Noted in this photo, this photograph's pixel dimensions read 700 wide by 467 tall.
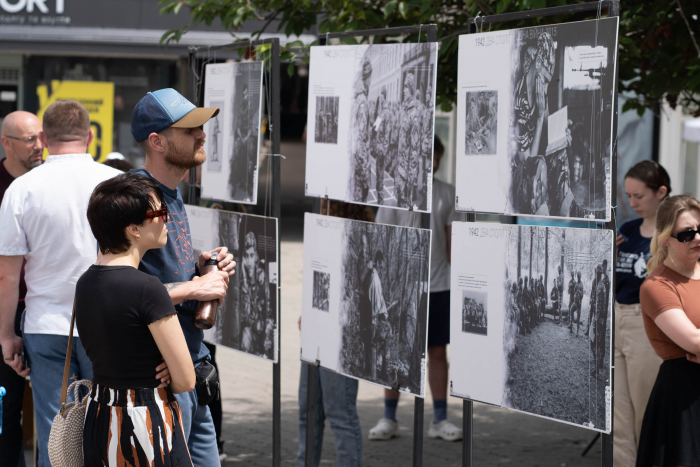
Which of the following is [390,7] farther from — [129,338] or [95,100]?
[95,100]

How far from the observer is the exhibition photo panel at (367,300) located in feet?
11.1

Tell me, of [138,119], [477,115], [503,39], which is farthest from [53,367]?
[503,39]

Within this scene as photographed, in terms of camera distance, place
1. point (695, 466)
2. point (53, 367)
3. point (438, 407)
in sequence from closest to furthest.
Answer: point (695, 466) < point (53, 367) < point (438, 407)

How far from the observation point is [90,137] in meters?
3.91

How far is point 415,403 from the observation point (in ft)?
11.6

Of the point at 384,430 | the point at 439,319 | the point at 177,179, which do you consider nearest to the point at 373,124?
the point at 177,179

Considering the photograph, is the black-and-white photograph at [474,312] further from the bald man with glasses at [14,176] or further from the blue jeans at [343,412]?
the bald man with glasses at [14,176]

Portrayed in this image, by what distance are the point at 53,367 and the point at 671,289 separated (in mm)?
2756

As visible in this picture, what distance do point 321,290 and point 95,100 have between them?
1002 centimetres

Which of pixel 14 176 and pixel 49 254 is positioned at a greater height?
pixel 14 176

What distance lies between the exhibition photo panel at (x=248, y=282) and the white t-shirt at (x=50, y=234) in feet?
2.62

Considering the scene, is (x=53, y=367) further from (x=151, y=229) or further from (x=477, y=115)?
(x=477, y=115)

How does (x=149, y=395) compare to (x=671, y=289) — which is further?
(x=671, y=289)

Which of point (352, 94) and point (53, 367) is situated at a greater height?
point (352, 94)
